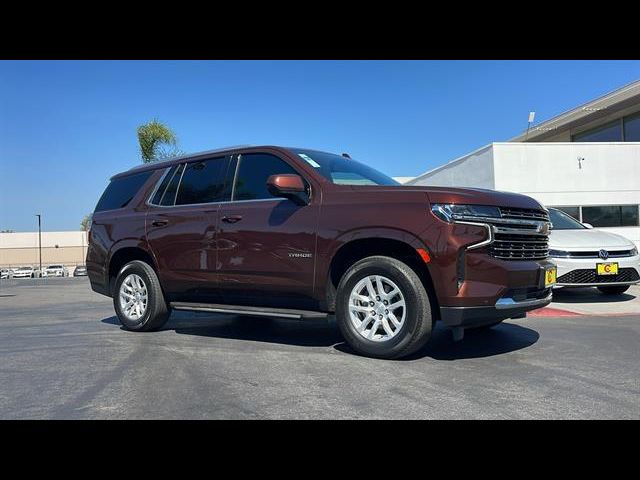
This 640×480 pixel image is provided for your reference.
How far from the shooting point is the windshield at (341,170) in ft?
16.4

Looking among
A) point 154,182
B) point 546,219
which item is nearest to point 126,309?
point 154,182

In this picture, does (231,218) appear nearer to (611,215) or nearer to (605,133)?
(611,215)

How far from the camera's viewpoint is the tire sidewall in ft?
19.2

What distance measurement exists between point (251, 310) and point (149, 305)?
1594 mm

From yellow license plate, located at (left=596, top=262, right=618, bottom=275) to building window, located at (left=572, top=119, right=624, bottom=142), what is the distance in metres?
14.8

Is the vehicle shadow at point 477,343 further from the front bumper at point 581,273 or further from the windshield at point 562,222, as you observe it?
the windshield at point 562,222

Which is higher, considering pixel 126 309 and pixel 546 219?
pixel 546 219

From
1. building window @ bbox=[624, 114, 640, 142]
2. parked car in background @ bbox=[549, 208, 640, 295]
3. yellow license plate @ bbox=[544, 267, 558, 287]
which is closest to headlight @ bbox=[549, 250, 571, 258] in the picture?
parked car in background @ bbox=[549, 208, 640, 295]

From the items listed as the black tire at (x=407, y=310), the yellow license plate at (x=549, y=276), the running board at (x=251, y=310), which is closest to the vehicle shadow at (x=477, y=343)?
the black tire at (x=407, y=310)

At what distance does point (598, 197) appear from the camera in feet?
51.3

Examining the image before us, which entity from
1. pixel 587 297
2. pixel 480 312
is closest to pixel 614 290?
pixel 587 297
